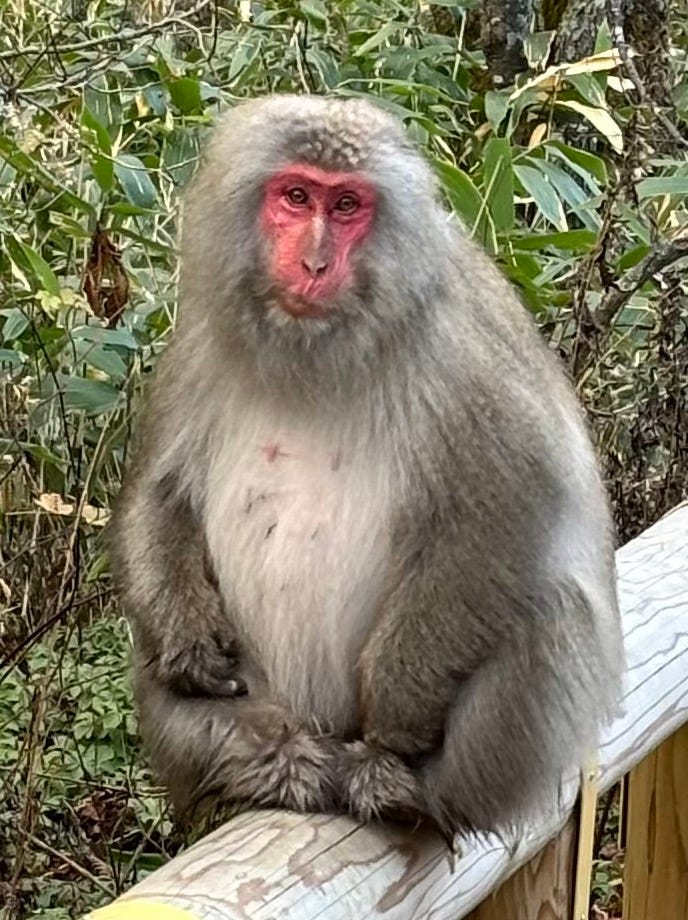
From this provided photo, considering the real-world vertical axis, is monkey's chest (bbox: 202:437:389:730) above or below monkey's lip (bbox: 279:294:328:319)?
below

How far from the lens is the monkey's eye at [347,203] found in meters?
2.27

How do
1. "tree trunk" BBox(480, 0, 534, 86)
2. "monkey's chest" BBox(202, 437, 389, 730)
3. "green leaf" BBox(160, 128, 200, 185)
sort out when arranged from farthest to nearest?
1. "tree trunk" BBox(480, 0, 534, 86)
2. "green leaf" BBox(160, 128, 200, 185)
3. "monkey's chest" BBox(202, 437, 389, 730)

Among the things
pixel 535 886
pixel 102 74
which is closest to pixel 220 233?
pixel 535 886

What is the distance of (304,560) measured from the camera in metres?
2.45

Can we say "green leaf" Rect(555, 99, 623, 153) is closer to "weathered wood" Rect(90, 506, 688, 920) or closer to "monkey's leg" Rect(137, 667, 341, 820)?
"weathered wood" Rect(90, 506, 688, 920)

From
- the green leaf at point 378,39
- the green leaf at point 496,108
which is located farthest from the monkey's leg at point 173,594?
the green leaf at point 378,39

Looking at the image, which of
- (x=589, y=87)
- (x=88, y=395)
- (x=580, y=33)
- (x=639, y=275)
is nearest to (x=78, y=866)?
(x=88, y=395)

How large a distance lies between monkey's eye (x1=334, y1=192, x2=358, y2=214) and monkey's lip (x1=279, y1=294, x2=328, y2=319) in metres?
0.13

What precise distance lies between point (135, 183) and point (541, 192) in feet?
2.68

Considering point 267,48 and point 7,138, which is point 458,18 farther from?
point 7,138

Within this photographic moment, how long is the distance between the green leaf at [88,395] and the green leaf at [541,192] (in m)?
0.92

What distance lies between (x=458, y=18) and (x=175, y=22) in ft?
6.86

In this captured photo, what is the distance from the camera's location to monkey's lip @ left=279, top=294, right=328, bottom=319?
7.39 ft

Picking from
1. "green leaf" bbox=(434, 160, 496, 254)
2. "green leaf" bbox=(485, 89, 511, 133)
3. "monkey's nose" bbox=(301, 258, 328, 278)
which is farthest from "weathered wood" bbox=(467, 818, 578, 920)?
"green leaf" bbox=(485, 89, 511, 133)
